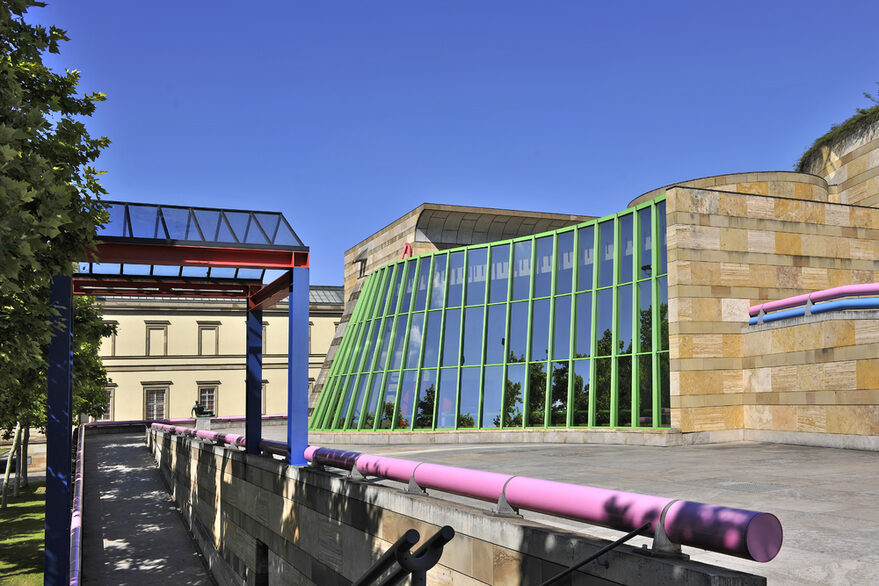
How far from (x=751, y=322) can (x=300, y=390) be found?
13056 millimetres

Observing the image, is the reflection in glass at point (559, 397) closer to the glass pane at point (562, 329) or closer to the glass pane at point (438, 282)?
the glass pane at point (562, 329)

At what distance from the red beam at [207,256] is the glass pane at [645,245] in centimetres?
1087

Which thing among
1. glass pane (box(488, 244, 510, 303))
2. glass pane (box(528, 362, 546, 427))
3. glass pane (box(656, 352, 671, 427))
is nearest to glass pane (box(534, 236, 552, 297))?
glass pane (box(488, 244, 510, 303))

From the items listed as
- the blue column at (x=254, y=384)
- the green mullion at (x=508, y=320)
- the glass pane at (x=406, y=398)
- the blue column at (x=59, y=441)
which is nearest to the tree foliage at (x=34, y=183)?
the blue column at (x=59, y=441)

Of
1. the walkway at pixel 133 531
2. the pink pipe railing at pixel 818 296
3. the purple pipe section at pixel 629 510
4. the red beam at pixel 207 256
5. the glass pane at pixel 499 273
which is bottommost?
the walkway at pixel 133 531

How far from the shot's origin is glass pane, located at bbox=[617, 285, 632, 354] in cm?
2216

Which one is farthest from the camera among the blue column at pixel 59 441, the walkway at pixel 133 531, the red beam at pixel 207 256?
the walkway at pixel 133 531

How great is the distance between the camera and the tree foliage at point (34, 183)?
695 cm

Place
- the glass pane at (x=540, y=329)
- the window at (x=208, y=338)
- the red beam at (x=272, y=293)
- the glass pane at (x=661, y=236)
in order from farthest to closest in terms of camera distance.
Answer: the window at (x=208, y=338) → the glass pane at (x=540, y=329) → the glass pane at (x=661, y=236) → the red beam at (x=272, y=293)

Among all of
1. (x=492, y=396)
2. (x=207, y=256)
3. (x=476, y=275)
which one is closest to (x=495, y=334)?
(x=492, y=396)

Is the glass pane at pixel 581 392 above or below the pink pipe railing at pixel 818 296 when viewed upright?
below

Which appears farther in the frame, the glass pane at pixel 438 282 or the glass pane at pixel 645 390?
the glass pane at pixel 438 282

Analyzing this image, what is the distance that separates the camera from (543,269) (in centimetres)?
2588

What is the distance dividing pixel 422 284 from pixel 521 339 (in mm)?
5701
